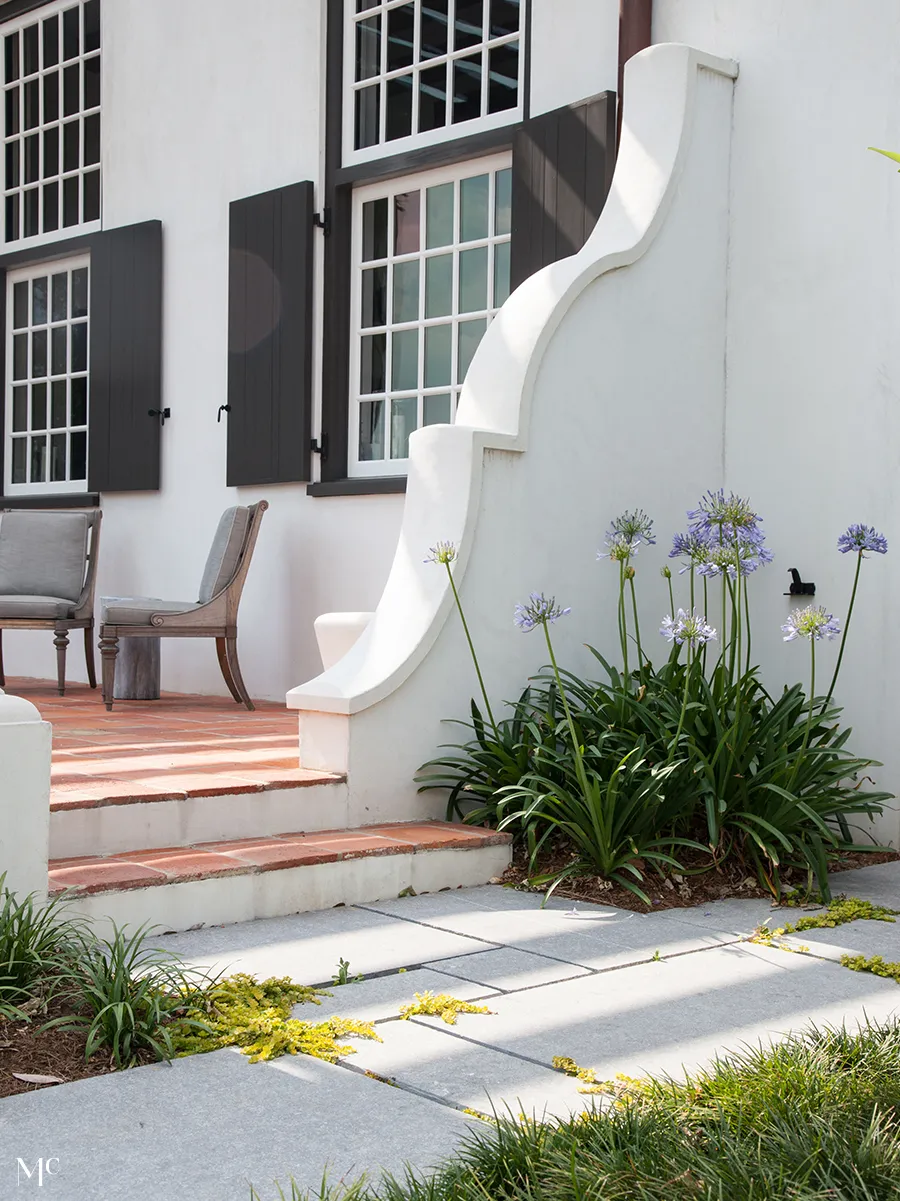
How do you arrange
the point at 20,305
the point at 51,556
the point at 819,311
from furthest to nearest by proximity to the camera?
the point at 20,305
the point at 51,556
the point at 819,311

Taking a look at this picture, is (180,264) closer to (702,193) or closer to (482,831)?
(702,193)

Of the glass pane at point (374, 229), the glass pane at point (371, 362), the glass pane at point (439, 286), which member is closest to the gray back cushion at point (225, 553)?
the glass pane at point (371, 362)

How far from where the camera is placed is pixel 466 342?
20.6ft

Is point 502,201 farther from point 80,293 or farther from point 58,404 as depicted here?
point 58,404

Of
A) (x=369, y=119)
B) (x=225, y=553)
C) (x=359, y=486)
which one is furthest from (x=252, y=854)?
(x=369, y=119)

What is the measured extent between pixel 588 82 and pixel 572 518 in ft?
6.69

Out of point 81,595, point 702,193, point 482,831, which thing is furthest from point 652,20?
point 81,595

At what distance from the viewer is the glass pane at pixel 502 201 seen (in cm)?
609

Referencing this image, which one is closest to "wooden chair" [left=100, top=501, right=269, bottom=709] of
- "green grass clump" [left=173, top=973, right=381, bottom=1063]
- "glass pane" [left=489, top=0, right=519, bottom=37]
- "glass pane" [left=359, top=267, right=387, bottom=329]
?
"glass pane" [left=359, top=267, right=387, bottom=329]

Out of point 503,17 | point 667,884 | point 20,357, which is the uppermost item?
point 503,17

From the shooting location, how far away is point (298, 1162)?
2020 millimetres

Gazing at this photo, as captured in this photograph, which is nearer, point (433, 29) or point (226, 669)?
point (226, 669)

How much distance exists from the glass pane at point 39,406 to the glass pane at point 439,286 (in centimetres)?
283

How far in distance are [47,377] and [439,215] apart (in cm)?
288
